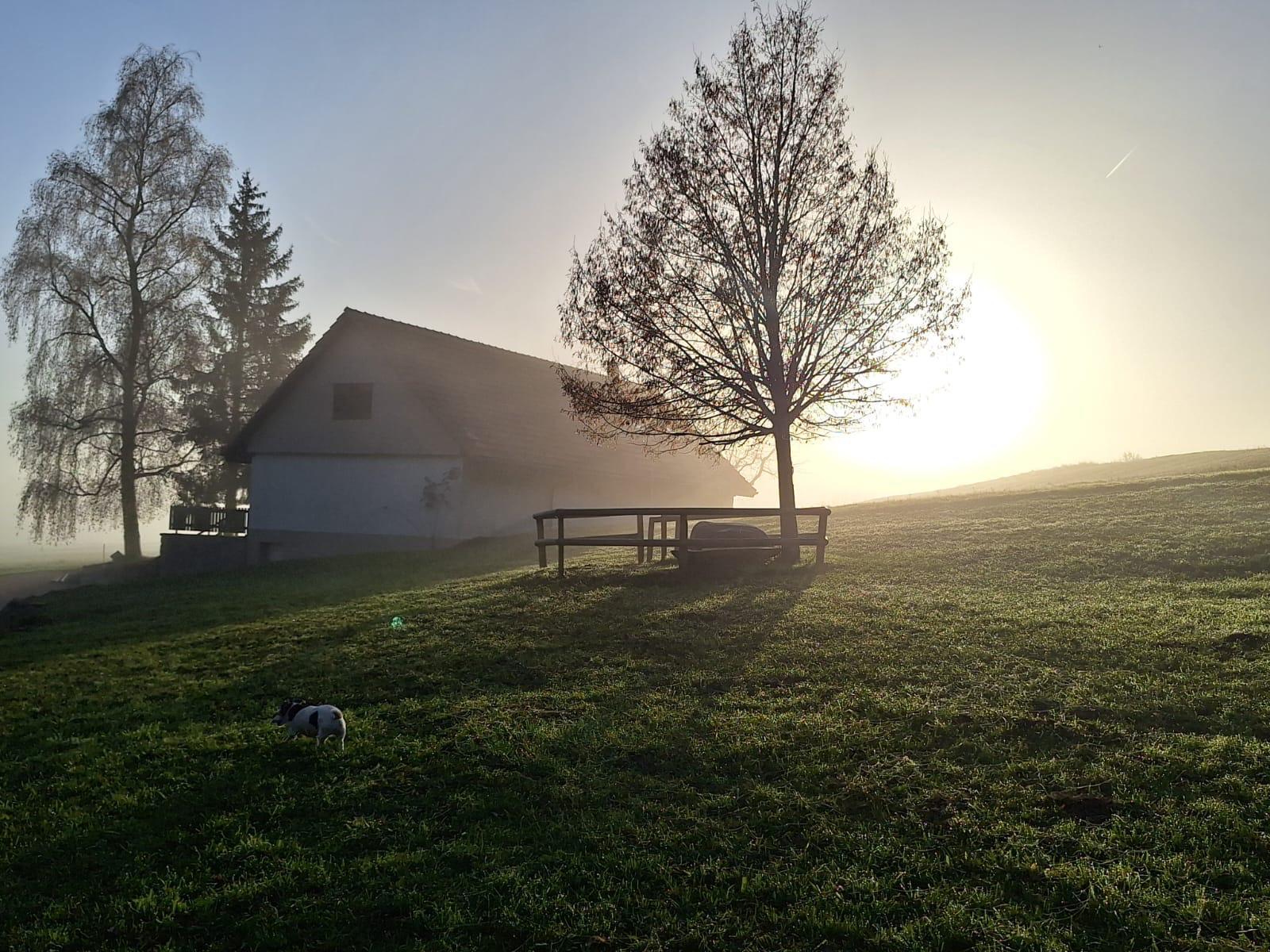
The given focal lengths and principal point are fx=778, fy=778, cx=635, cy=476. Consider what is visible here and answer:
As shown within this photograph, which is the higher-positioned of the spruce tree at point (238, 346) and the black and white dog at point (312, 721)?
the spruce tree at point (238, 346)

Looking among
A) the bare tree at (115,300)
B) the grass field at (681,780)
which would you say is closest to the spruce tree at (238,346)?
the bare tree at (115,300)

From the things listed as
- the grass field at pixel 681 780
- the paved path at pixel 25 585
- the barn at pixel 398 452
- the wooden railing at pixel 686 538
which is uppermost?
the barn at pixel 398 452

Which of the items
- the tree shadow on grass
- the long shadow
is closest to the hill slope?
the long shadow

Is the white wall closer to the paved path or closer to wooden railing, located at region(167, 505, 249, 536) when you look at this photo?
wooden railing, located at region(167, 505, 249, 536)

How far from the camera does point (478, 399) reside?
89.0ft

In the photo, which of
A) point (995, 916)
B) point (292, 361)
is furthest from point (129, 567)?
point (995, 916)

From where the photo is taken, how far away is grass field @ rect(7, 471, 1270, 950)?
406 centimetres

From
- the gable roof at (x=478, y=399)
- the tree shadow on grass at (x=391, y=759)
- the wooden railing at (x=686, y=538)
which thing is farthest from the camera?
the gable roof at (x=478, y=399)

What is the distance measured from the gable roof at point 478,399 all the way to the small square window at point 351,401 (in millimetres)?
1274

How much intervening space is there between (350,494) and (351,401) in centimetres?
317

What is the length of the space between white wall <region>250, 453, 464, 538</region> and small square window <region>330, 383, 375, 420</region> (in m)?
1.40

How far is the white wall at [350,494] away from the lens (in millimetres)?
24859

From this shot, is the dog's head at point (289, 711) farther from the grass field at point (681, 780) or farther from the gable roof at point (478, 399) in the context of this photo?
the gable roof at point (478, 399)

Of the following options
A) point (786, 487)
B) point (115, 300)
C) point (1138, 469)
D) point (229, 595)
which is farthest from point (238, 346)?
point (1138, 469)
